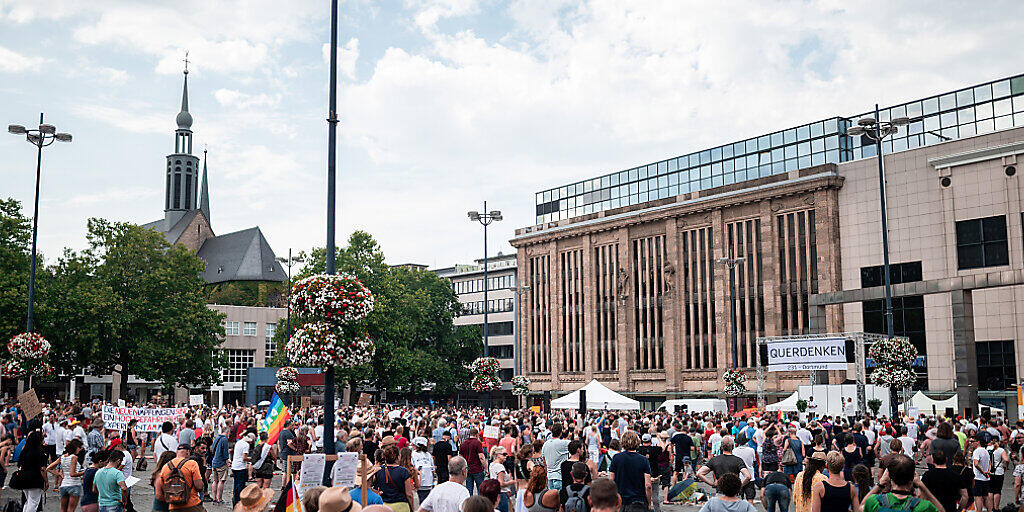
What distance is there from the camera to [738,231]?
206ft

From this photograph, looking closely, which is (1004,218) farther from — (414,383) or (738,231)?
(414,383)

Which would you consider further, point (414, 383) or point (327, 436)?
point (414, 383)

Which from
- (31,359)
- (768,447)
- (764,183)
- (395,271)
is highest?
(764,183)

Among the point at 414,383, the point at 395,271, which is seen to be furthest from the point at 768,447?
the point at 395,271

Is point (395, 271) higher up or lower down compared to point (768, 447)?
higher up

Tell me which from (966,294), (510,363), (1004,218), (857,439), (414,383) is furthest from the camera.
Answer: (510,363)

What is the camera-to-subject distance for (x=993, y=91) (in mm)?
51750

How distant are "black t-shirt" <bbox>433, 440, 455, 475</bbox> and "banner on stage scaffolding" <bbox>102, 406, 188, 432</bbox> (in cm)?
1114

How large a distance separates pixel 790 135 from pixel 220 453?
50.4 m

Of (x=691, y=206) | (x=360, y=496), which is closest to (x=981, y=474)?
(x=360, y=496)

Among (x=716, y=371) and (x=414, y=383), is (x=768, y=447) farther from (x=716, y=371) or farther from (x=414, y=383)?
(x=414, y=383)

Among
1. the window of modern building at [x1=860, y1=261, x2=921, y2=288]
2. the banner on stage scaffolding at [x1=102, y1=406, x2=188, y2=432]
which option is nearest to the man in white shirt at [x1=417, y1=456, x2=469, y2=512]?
the banner on stage scaffolding at [x1=102, y1=406, x2=188, y2=432]

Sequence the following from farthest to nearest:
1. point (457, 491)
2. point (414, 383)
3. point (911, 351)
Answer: point (414, 383) → point (911, 351) → point (457, 491)

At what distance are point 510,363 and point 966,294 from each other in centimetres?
5809
